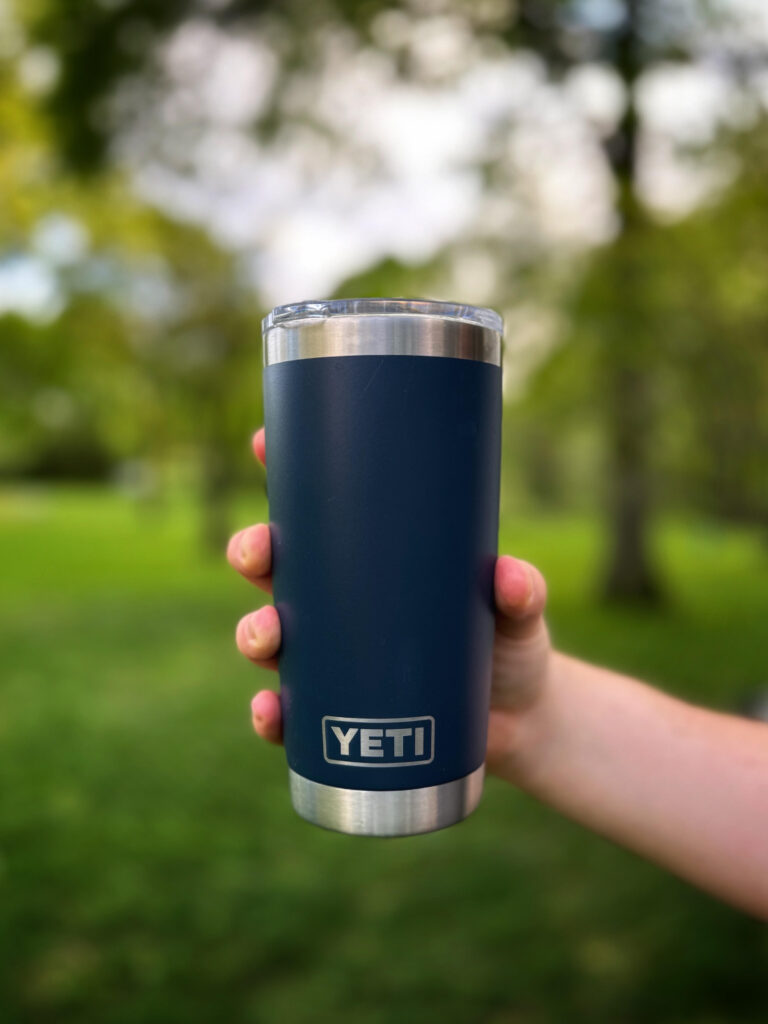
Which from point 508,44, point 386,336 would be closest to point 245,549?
point 386,336

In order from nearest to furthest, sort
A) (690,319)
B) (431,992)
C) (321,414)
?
(321,414)
(431,992)
(690,319)

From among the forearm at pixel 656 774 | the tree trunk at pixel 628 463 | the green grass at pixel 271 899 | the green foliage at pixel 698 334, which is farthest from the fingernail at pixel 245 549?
the tree trunk at pixel 628 463

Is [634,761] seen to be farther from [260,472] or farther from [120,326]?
[120,326]

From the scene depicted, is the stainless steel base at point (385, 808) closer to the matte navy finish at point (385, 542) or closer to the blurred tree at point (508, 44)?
the matte navy finish at point (385, 542)

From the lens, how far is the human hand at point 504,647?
1.25m

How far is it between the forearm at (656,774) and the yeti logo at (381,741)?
0.45 m

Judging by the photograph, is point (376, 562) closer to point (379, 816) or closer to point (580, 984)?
point (379, 816)

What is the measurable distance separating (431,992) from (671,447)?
10.4 m

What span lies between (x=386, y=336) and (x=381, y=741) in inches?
18.6

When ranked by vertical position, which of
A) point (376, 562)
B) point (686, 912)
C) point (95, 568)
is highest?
point (376, 562)

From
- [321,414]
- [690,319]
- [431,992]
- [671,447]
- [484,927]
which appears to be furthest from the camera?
[671,447]

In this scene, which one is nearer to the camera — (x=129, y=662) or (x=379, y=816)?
(x=379, y=816)

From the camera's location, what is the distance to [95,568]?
13234 millimetres

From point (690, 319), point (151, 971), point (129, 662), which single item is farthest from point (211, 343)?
point (151, 971)
